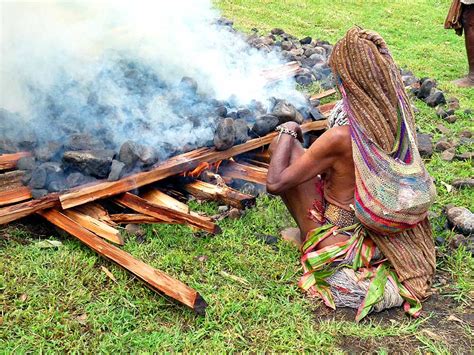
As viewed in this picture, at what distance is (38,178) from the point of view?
12.3 ft

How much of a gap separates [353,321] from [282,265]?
2.05 feet

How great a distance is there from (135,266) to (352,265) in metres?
1.32

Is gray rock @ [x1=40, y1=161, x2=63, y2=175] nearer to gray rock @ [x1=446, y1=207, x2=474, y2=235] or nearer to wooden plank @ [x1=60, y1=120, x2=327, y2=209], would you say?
wooden plank @ [x1=60, y1=120, x2=327, y2=209]

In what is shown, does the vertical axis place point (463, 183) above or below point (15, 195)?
below

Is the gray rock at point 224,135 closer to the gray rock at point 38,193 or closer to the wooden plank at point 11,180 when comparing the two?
the gray rock at point 38,193

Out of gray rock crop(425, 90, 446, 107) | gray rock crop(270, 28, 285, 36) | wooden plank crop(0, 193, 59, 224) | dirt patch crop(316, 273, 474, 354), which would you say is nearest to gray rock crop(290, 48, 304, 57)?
gray rock crop(270, 28, 285, 36)

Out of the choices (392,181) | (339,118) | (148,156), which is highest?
(339,118)

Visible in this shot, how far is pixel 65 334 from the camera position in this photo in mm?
2873

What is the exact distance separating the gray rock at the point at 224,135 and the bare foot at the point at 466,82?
14.5 feet

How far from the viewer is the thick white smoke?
14.7ft

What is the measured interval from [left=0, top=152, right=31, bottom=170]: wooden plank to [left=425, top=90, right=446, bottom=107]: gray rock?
4680 mm

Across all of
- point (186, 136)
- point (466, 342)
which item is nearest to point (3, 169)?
point (186, 136)

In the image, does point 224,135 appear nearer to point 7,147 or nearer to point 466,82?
point 7,147

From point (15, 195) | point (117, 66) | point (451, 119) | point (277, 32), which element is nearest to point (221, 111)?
point (117, 66)
